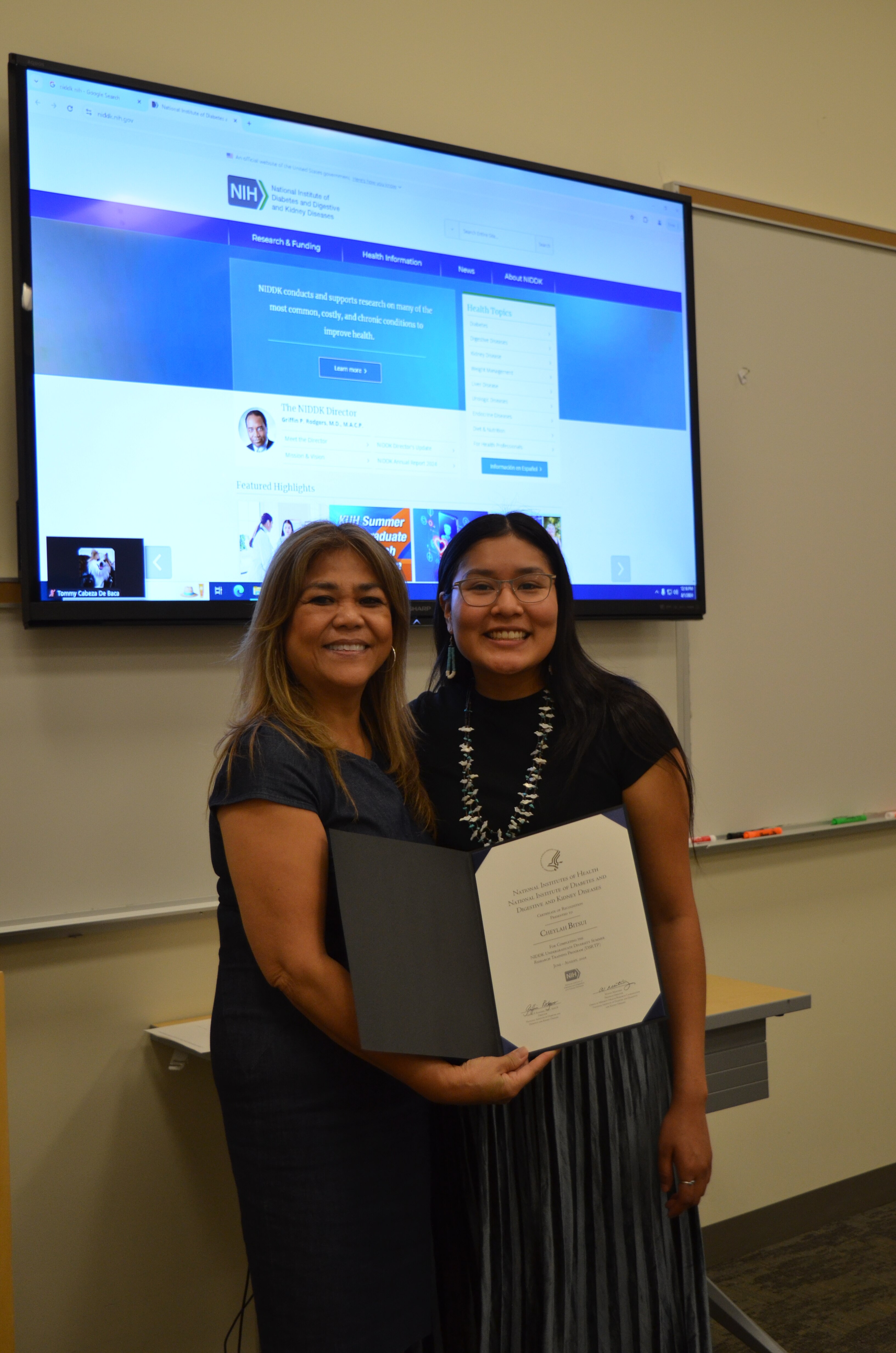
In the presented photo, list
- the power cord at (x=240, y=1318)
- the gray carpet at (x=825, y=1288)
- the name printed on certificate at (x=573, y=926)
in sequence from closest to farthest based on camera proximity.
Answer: the name printed on certificate at (x=573, y=926) → the power cord at (x=240, y=1318) → the gray carpet at (x=825, y=1288)

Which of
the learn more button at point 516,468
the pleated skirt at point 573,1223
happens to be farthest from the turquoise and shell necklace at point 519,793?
the learn more button at point 516,468

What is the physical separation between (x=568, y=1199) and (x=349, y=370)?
155cm

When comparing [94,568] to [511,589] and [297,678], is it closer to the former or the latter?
[297,678]

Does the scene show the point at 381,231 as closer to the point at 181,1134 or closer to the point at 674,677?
the point at 674,677

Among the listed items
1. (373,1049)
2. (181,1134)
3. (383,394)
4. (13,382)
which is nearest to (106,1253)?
(181,1134)

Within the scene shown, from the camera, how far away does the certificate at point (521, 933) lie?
1220mm

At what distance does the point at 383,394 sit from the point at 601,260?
0.68 metres

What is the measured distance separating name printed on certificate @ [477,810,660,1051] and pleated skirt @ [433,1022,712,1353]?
3.9 inches

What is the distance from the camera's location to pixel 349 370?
2.18m

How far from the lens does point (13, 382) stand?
6.21ft

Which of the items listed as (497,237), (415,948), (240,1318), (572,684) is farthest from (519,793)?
(497,237)

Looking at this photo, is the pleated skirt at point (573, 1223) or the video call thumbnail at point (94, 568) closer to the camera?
the pleated skirt at point (573, 1223)

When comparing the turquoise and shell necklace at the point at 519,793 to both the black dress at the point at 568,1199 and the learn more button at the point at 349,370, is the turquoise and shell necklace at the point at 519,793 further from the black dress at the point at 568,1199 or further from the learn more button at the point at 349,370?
the learn more button at the point at 349,370

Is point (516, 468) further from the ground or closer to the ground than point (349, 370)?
closer to the ground
